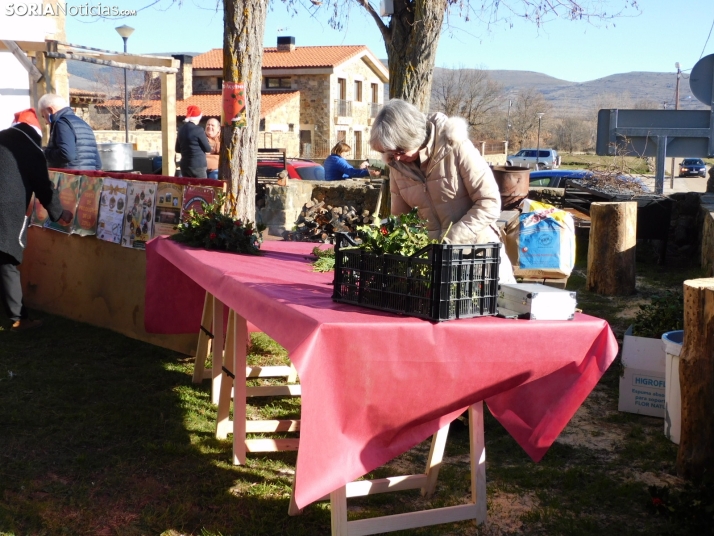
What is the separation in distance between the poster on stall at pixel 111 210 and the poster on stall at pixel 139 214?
7cm

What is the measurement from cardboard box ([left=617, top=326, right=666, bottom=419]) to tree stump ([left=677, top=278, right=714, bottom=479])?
30.7 inches

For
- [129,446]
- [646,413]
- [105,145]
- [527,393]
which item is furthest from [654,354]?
[105,145]

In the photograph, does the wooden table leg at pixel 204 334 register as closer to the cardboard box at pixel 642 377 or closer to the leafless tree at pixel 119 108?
the cardboard box at pixel 642 377

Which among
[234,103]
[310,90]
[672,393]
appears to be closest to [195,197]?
[234,103]

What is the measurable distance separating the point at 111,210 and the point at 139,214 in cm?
41

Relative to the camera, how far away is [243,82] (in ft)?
19.0

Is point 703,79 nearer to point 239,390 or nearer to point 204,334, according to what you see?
point 204,334

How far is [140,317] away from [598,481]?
142 inches

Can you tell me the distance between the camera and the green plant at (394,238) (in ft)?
9.14

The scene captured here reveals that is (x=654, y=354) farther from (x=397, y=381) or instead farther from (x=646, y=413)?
(x=397, y=381)

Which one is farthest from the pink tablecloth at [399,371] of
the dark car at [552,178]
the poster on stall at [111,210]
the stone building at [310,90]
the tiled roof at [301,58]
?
the tiled roof at [301,58]

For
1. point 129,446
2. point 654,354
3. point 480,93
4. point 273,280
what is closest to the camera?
point 273,280

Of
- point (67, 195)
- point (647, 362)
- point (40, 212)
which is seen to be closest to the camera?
point (647, 362)

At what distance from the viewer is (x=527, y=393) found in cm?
301
